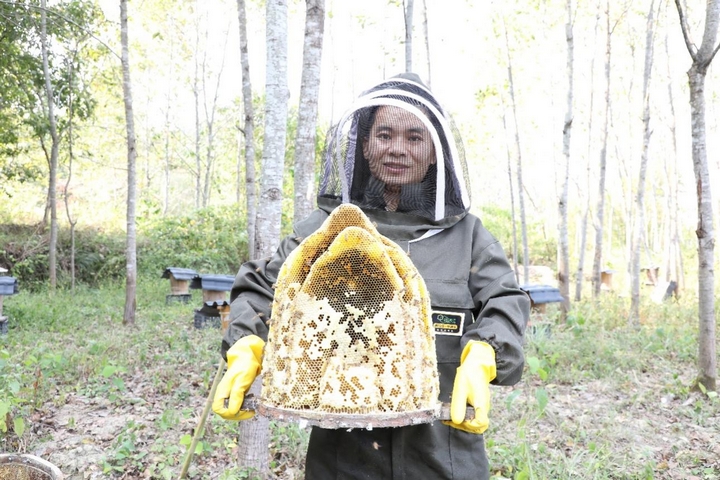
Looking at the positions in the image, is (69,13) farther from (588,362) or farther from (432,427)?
(432,427)

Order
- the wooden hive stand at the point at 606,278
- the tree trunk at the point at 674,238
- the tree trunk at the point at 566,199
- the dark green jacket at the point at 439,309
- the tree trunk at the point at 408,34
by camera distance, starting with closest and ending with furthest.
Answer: the dark green jacket at the point at 439,309, the tree trunk at the point at 408,34, the tree trunk at the point at 566,199, the tree trunk at the point at 674,238, the wooden hive stand at the point at 606,278

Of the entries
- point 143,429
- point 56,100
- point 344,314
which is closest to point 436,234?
point 344,314

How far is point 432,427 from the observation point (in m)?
1.79

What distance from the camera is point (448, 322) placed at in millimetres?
1844

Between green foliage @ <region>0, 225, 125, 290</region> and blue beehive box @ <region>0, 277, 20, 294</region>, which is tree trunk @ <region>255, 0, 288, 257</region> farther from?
green foliage @ <region>0, 225, 125, 290</region>

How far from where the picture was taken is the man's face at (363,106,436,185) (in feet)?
6.47

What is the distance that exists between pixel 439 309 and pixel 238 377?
655mm

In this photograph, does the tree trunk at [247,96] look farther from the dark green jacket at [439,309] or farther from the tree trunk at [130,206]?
the dark green jacket at [439,309]

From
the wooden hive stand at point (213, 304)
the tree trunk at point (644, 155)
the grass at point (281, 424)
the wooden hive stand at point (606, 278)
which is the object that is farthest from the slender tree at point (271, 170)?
the wooden hive stand at point (606, 278)

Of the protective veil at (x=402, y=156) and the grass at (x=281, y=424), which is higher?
the protective veil at (x=402, y=156)

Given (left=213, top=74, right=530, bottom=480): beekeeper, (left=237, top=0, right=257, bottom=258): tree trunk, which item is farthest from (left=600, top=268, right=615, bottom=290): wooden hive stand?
(left=213, top=74, right=530, bottom=480): beekeeper

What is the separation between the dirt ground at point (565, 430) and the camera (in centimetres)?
390

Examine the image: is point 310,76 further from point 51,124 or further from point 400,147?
point 51,124

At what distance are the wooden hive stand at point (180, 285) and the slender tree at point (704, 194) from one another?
864 centimetres
